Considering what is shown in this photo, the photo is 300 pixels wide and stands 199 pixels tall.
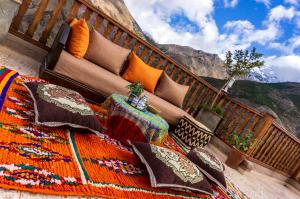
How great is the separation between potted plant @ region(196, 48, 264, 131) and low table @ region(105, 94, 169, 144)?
7.94 ft

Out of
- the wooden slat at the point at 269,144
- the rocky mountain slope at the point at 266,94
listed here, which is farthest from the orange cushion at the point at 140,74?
the rocky mountain slope at the point at 266,94

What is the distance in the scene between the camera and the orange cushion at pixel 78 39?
285 cm

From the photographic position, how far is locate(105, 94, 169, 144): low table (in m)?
2.34

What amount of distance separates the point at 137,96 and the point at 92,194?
140cm

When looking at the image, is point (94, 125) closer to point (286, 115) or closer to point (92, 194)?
point (92, 194)

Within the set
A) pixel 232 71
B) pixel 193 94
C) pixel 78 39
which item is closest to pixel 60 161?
pixel 78 39

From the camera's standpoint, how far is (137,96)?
2547 millimetres

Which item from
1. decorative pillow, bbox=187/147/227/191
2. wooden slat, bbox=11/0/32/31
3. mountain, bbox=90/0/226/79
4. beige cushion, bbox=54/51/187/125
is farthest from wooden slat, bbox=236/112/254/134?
mountain, bbox=90/0/226/79

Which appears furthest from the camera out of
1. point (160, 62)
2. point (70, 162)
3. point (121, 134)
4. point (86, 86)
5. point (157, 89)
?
point (160, 62)

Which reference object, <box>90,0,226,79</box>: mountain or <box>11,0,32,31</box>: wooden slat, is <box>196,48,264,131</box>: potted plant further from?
<box>90,0,226,79</box>: mountain

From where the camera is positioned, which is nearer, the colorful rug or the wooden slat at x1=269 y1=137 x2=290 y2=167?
the colorful rug

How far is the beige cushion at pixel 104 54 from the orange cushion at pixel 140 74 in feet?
0.58

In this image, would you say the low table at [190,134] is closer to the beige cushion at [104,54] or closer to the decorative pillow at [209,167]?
the decorative pillow at [209,167]

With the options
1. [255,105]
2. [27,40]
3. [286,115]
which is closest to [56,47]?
[27,40]
